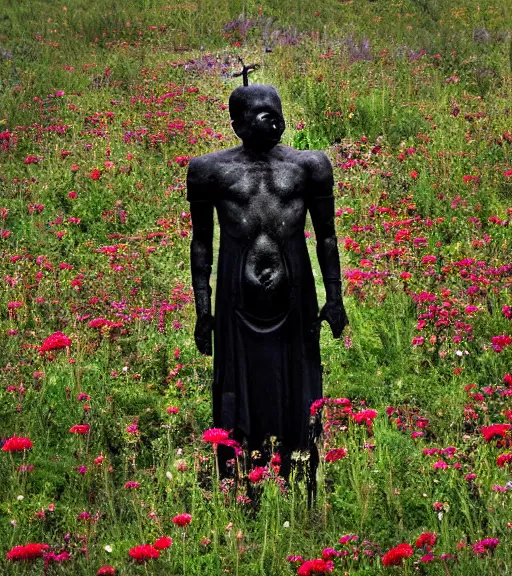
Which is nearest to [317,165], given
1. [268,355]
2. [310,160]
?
[310,160]

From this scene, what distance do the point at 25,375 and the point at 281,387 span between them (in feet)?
8.18

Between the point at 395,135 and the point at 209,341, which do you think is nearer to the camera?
the point at 209,341

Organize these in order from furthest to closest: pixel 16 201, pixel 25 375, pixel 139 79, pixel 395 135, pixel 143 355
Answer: pixel 139 79 → pixel 395 135 → pixel 16 201 → pixel 143 355 → pixel 25 375

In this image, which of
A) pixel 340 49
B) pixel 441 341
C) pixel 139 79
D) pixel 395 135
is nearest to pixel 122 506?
pixel 441 341

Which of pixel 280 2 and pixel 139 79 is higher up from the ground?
pixel 280 2

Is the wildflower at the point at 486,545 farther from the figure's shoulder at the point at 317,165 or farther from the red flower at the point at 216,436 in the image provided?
the figure's shoulder at the point at 317,165

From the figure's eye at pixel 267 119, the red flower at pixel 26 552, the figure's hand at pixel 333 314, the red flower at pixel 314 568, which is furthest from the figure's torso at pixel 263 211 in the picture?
the red flower at pixel 26 552

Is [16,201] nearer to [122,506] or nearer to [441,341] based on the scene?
[441,341]

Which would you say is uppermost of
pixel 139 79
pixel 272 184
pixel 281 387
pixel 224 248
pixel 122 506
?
pixel 139 79

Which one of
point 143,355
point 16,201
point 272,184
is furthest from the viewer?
point 16,201

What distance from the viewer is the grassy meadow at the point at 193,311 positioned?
4.47 metres

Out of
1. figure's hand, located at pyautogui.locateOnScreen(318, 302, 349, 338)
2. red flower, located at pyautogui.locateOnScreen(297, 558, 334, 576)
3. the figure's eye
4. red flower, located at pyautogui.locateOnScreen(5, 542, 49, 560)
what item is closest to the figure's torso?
the figure's eye

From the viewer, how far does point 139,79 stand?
13680mm

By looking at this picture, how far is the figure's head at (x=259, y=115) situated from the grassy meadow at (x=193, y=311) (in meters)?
1.26
